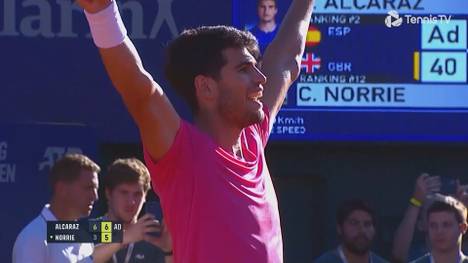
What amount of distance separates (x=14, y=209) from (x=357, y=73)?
7.39ft

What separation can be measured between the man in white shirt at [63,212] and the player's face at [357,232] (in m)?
1.53

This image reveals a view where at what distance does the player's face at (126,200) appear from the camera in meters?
5.75

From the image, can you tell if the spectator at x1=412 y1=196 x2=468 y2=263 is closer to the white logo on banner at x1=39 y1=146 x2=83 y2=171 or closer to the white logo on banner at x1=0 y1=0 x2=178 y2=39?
the white logo on banner at x1=0 y1=0 x2=178 y2=39

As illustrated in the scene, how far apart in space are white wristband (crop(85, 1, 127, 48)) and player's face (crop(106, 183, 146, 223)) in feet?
10.2

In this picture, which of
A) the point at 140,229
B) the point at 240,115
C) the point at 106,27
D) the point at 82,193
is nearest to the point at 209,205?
the point at 240,115

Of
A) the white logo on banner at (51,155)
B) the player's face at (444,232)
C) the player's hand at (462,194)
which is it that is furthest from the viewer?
the white logo on banner at (51,155)


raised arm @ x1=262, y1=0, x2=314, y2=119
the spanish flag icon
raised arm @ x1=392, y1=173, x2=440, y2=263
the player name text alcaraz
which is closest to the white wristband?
raised arm @ x1=262, y1=0, x2=314, y2=119

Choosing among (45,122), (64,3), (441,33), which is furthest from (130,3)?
(441,33)

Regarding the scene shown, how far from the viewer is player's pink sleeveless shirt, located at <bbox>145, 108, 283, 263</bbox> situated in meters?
2.80

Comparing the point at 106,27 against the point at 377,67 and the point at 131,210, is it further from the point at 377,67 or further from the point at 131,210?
the point at 377,67

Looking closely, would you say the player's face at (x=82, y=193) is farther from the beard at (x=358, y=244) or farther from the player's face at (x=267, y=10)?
the player's face at (x=267, y=10)

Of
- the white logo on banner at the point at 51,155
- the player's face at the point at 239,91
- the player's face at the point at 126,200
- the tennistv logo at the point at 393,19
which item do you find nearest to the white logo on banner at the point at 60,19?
the white logo on banner at the point at 51,155

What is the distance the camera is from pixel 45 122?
707cm

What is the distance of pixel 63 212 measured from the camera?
221 inches
